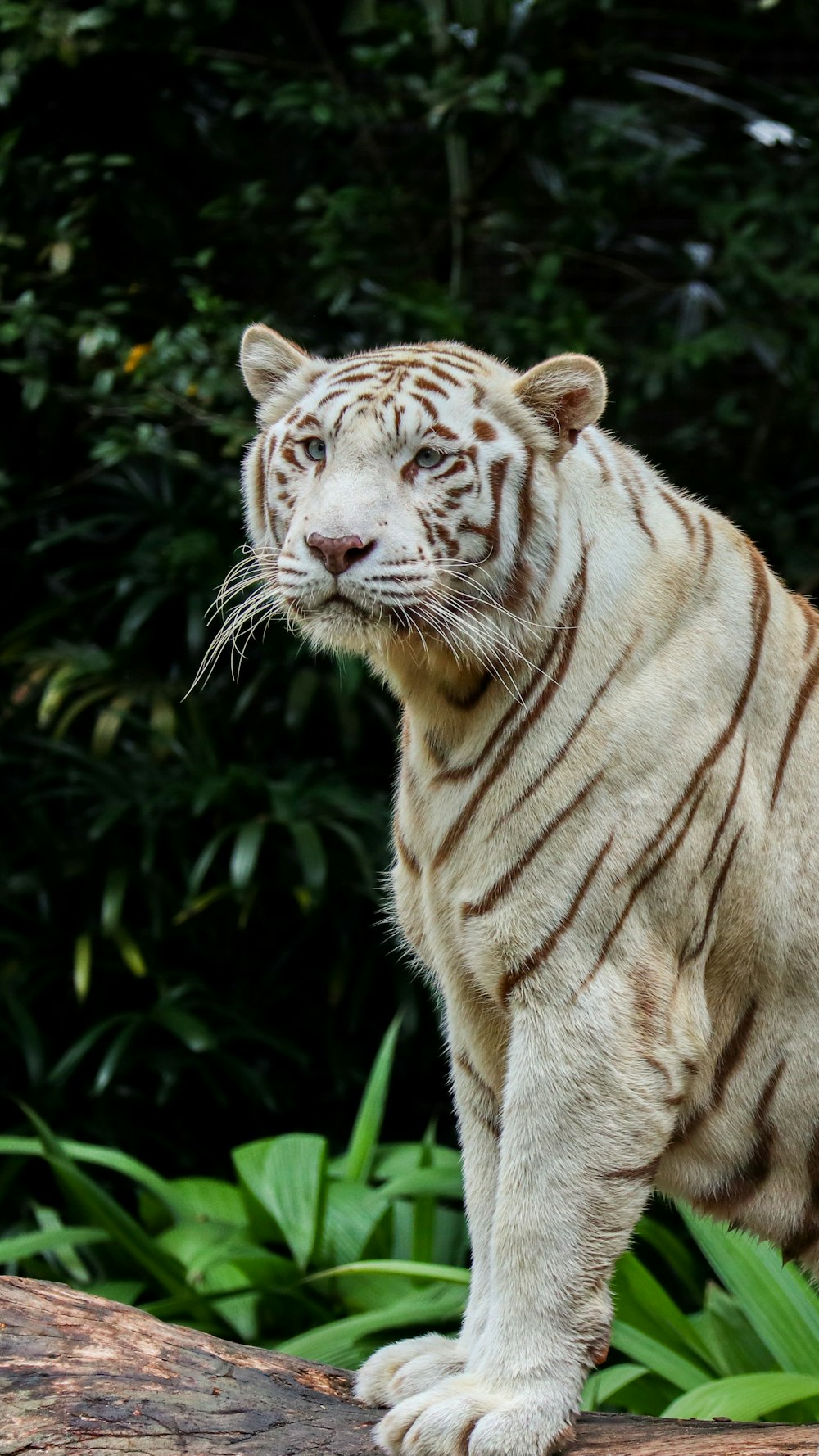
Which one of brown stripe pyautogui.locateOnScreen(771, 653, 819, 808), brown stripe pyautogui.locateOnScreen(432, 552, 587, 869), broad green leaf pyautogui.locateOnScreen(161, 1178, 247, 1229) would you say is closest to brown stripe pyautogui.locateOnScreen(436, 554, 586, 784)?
brown stripe pyautogui.locateOnScreen(432, 552, 587, 869)

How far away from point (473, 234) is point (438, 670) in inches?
138

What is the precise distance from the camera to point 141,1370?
210 centimetres

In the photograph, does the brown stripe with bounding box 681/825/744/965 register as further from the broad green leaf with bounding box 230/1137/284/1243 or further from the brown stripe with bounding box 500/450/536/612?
the broad green leaf with bounding box 230/1137/284/1243

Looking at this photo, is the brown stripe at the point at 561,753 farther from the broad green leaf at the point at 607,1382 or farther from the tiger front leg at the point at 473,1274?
the broad green leaf at the point at 607,1382

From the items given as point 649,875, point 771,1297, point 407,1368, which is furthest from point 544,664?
point 771,1297

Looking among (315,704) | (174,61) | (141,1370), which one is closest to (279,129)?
(174,61)

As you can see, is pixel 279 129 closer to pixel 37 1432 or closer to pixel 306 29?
pixel 306 29

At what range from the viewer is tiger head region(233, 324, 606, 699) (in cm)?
196

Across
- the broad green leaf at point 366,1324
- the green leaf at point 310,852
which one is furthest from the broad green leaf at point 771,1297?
the green leaf at point 310,852

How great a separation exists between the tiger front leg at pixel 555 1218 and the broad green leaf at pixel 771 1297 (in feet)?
3.47

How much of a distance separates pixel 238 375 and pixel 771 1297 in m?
3.11

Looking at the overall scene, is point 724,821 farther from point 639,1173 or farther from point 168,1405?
point 168,1405

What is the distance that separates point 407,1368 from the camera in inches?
86.9

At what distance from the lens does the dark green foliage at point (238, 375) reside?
184 inches
